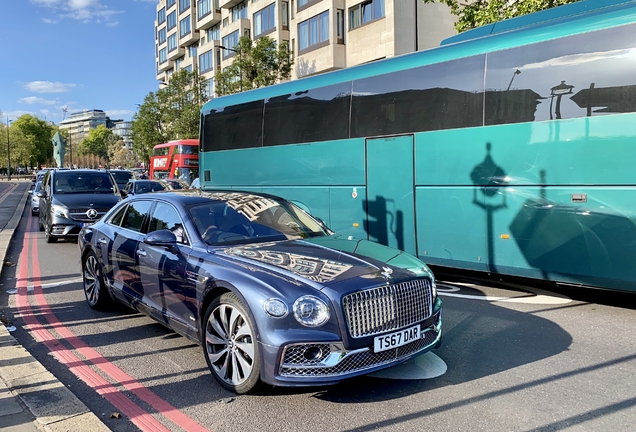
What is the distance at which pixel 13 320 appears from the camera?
659cm

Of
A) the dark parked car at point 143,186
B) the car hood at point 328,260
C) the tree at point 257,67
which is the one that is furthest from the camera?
the tree at point 257,67

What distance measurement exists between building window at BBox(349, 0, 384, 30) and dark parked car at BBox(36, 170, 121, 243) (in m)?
19.4

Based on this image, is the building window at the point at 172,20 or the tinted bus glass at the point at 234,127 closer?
the tinted bus glass at the point at 234,127

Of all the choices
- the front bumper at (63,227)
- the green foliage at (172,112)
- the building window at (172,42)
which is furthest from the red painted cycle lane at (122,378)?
the building window at (172,42)

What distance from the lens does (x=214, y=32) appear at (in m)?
58.0

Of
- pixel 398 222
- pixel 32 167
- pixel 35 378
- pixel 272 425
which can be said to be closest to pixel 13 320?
pixel 35 378

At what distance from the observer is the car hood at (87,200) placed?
13.7m

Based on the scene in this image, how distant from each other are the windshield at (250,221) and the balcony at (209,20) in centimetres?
5442

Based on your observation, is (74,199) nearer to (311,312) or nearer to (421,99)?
(421,99)

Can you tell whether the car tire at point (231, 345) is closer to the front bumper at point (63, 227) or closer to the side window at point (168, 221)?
the side window at point (168, 221)

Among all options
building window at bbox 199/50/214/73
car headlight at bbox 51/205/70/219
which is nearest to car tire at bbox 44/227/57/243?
car headlight at bbox 51/205/70/219

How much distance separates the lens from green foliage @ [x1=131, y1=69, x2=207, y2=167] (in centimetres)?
4597

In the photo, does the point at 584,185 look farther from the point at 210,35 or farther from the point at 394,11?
the point at 210,35

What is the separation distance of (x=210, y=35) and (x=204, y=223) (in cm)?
5805
